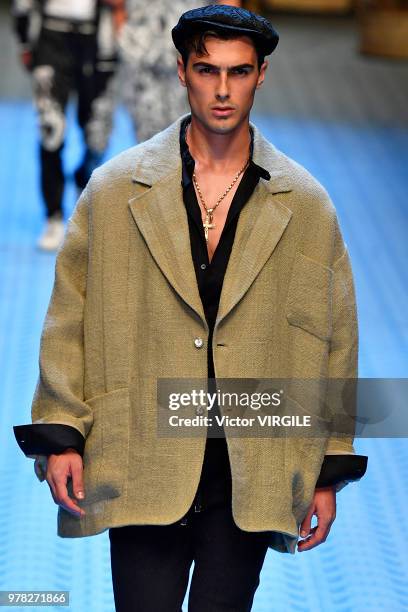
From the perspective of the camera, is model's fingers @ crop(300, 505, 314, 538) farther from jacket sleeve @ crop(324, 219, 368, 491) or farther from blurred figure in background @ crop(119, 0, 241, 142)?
blurred figure in background @ crop(119, 0, 241, 142)

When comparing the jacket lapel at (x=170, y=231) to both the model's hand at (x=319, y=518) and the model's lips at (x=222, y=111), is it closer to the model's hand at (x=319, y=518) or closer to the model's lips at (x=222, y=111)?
the model's lips at (x=222, y=111)

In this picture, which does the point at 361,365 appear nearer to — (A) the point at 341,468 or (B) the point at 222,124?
(A) the point at 341,468

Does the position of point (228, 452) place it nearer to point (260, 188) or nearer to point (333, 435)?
point (333, 435)

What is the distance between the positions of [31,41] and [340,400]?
4.77m

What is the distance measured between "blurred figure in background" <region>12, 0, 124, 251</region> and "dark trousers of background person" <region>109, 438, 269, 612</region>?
466 cm

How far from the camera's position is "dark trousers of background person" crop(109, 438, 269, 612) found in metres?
2.72

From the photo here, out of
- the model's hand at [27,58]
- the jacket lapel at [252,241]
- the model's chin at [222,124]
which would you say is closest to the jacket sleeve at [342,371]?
the jacket lapel at [252,241]

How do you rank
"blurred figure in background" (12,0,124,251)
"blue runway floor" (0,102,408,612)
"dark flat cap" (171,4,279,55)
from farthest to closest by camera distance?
"blurred figure in background" (12,0,124,251) → "blue runway floor" (0,102,408,612) → "dark flat cap" (171,4,279,55)

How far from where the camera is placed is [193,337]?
271cm

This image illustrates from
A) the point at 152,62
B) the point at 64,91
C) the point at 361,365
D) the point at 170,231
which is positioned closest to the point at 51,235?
the point at 64,91

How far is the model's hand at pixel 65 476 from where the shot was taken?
107 inches

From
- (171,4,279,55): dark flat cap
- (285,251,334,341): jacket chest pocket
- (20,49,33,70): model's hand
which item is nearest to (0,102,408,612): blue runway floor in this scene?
(20,49,33,70): model's hand

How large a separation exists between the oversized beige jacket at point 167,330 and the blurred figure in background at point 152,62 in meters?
3.84

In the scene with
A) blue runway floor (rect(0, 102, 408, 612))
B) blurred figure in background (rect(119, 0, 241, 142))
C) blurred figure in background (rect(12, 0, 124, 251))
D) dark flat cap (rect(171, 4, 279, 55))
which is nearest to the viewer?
dark flat cap (rect(171, 4, 279, 55))
